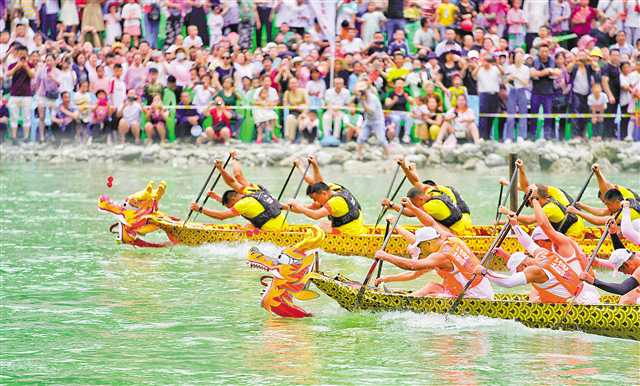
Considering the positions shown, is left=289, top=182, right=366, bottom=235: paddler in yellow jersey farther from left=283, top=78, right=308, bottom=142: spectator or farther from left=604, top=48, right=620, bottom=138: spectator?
left=604, top=48, right=620, bottom=138: spectator

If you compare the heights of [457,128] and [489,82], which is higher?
[489,82]

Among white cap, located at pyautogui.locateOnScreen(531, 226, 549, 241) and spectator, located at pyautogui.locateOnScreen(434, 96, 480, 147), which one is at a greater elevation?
white cap, located at pyautogui.locateOnScreen(531, 226, 549, 241)

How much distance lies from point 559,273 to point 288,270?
2348 millimetres

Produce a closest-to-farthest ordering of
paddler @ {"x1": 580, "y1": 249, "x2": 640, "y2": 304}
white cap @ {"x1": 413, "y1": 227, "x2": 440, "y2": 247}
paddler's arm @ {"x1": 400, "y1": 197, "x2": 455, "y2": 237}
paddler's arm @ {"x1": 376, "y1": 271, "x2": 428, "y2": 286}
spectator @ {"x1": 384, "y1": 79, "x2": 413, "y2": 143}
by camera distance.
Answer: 1. paddler @ {"x1": 580, "y1": 249, "x2": 640, "y2": 304}
2. white cap @ {"x1": 413, "y1": 227, "x2": 440, "y2": 247}
3. paddler's arm @ {"x1": 376, "y1": 271, "x2": 428, "y2": 286}
4. paddler's arm @ {"x1": 400, "y1": 197, "x2": 455, "y2": 237}
5. spectator @ {"x1": 384, "y1": 79, "x2": 413, "y2": 143}

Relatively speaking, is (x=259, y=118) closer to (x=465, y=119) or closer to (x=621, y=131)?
(x=465, y=119)

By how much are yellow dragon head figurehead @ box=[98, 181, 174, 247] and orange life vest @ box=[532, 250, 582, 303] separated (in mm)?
6670

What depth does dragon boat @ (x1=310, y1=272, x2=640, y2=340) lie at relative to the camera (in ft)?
37.6

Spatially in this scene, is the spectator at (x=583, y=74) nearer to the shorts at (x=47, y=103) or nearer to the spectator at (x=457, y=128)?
the spectator at (x=457, y=128)

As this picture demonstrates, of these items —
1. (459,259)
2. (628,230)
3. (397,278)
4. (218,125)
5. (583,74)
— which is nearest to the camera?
(459,259)

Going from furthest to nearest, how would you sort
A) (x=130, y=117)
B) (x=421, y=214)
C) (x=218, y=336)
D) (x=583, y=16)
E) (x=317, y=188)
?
(x=130, y=117), (x=583, y=16), (x=317, y=188), (x=421, y=214), (x=218, y=336)

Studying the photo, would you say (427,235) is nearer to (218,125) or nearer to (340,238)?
(340,238)

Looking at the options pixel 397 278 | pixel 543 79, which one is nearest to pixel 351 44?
pixel 543 79

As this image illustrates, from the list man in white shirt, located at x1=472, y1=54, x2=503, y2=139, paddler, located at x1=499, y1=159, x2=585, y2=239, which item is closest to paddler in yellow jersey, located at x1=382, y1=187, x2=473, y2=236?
paddler, located at x1=499, y1=159, x2=585, y2=239

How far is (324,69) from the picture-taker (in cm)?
2492
